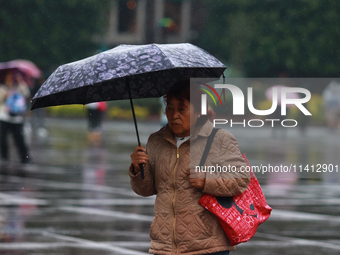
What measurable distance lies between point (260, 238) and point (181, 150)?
3732 millimetres

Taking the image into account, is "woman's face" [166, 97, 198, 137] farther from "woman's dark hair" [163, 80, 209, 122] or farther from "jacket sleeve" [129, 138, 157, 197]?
"jacket sleeve" [129, 138, 157, 197]

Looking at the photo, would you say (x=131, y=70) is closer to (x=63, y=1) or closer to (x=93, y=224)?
(x=93, y=224)

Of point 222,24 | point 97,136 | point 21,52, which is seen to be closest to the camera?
point 97,136

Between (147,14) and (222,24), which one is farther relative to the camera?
(147,14)

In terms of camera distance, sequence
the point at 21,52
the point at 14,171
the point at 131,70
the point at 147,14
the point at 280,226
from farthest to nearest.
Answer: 1. the point at 147,14
2. the point at 21,52
3. the point at 14,171
4. the point at 280,226
5. the point at 131,70

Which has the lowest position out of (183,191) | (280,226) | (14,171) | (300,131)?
(300,131)

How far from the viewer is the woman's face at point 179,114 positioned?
3670 millimetres

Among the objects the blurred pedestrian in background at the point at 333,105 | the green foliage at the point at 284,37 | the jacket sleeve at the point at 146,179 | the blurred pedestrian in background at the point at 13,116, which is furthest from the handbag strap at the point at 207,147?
the green foliage at the point at 284,37

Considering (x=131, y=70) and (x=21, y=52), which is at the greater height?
(x=131, y=70)

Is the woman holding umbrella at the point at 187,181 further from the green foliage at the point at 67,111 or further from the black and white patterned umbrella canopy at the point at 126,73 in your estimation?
the green foliage at the point at 67,111

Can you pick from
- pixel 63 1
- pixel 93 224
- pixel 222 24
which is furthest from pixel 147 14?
pixel 93 224

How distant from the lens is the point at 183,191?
366cm

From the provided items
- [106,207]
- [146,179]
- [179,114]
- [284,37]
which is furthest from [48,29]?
[179,114]

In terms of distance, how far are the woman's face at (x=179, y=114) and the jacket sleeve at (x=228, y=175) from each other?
0.69ft
